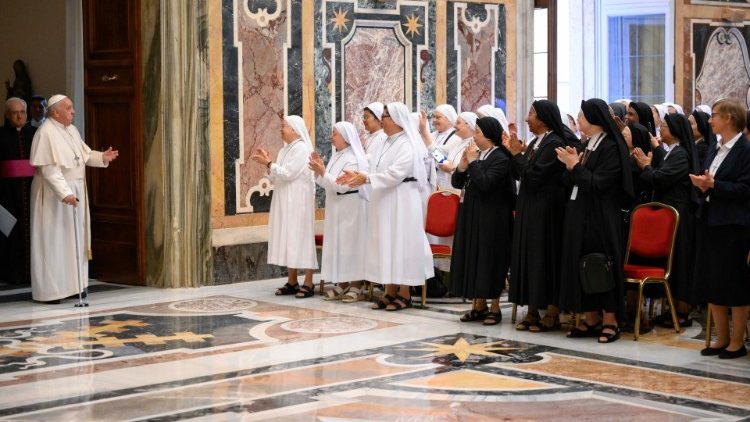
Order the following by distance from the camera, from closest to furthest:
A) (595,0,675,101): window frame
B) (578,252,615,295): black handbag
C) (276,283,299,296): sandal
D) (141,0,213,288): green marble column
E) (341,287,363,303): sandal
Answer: (578,252,615,295): black handbag
(341,287,363,303): sandal
(276,283,299,296): sandal
(141,0,213,288): green marble column
(595,0,675,101): window frame

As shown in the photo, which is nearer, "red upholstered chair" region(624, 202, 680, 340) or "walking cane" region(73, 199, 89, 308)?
"red upholstered chair" region(624, 202, 680, 340)

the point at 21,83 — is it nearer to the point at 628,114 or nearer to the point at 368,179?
the point at 368,179

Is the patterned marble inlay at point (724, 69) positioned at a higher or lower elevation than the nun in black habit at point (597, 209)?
higher

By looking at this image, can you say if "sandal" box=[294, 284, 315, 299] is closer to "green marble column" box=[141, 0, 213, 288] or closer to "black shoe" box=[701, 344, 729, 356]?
"green marble column" box=[141, 0, 213, 288]

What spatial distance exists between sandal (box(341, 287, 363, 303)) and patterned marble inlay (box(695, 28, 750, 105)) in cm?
694

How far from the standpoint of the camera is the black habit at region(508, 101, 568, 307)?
27.4ft

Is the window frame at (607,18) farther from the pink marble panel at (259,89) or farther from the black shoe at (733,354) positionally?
the black shoe at (733,354)

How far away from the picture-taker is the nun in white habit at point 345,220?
33.0 ft

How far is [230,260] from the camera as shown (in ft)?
37.1

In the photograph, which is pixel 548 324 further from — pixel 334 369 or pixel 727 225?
pixel 334 369

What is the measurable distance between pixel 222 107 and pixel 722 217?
5332 millimetres

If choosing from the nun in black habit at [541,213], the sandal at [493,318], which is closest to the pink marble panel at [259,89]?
the sandal at [493,318]

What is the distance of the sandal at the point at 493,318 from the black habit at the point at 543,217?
503 millimetres

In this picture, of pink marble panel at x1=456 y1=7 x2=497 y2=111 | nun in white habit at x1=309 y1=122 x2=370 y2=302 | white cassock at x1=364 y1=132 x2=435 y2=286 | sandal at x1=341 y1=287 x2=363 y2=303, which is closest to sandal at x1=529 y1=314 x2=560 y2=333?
white cassock at x1=364 y1=132 x2=435 y2=286
